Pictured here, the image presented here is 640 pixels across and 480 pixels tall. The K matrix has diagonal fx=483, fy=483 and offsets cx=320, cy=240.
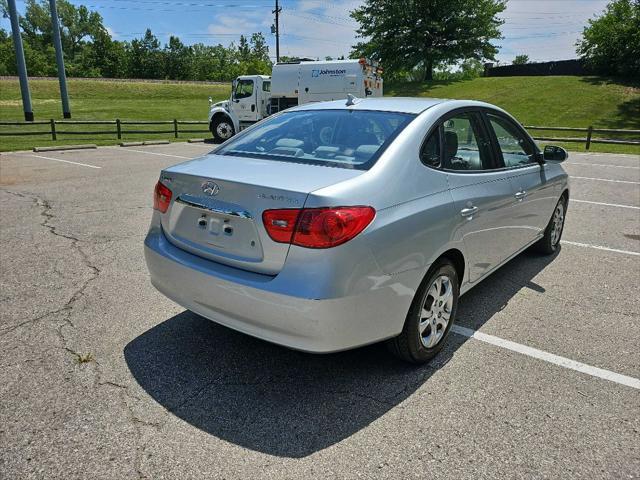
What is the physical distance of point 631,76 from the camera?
1432 inches

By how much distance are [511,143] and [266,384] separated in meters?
2.93

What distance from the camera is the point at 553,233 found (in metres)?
5.26

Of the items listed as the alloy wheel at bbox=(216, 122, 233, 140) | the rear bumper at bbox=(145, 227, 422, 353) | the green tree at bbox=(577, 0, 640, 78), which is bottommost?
the rear bumper at bbox=(145, 227, 422, 353)

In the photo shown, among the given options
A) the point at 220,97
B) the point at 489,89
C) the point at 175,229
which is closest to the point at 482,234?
the point at 175,229

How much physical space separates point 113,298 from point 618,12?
49592 millimetres

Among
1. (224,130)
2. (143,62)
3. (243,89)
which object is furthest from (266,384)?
(143,62)

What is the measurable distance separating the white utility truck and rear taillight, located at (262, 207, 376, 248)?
683 inches

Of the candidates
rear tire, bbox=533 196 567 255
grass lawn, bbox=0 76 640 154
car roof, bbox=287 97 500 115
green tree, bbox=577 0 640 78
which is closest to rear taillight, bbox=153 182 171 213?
car roof, bbox=287 97 500 115

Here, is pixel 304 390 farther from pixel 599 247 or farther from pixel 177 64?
pixel 177 64

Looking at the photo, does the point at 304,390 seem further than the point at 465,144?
No

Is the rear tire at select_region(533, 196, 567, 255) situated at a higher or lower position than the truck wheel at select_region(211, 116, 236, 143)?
lower

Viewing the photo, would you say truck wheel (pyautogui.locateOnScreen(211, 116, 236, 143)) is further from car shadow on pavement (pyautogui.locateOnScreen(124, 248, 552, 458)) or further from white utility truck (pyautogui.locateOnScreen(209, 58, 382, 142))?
car shadow on pavement (pyautogui.locateOnScreen(124, 248, 552, 458))

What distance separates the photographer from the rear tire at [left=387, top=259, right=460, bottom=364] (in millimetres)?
2830

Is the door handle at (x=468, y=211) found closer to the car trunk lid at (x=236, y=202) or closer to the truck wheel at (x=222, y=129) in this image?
the car trunk lid at (x=236, y=202)
